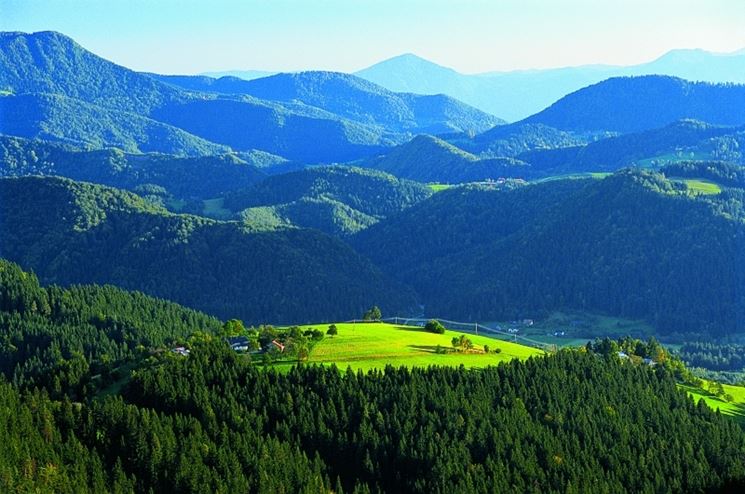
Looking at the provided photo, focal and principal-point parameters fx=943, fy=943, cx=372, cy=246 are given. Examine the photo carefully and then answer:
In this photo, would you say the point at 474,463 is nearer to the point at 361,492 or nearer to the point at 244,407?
the point at 361,492

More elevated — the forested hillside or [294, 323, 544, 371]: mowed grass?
[294, 323, 544, 371]: mowed grass

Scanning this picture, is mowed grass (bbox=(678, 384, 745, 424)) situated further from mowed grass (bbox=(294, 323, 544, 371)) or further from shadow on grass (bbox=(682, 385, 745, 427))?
mowed grass (bbox=(294, 323, 544, 371))

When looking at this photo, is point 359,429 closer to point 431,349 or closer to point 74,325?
point 431,349

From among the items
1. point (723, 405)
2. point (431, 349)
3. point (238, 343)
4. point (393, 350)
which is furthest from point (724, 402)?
point (238, 343)

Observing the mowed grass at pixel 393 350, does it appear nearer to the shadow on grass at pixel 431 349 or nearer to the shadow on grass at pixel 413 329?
the shadow on grass at pixel 431 349

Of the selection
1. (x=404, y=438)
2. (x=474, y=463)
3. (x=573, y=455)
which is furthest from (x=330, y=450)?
(x=573, y=455)

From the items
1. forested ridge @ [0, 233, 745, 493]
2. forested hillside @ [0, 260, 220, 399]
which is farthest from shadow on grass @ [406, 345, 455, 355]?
forested hillside @ [0, 260, 220, 399]

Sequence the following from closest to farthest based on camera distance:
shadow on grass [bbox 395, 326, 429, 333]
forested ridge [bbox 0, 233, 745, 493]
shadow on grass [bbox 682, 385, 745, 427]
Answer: forested ridge [bbox 0, 233, 745, 493] → shadow on grass [bbox 682, 385, 745, 427] → shadow on grass [bbox 395, 326, 429, 333]

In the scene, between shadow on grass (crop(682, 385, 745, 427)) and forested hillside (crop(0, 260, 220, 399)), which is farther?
forested hillside (crop(0, 260, 220, 399))
